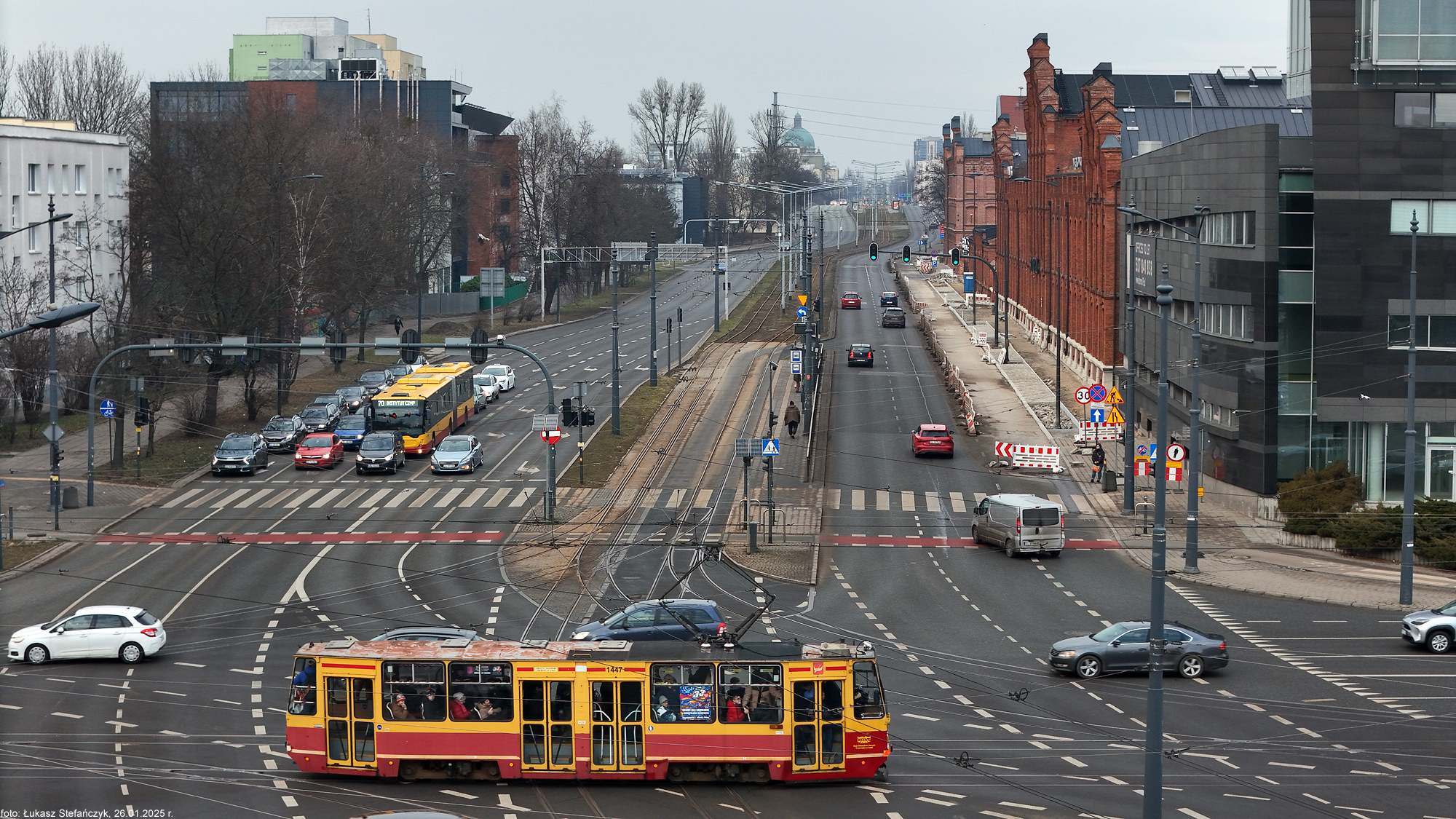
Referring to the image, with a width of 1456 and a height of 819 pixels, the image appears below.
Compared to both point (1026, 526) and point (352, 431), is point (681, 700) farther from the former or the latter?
point (352, 431)

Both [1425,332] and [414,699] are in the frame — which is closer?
[414,699]

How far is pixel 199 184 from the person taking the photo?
242 ft

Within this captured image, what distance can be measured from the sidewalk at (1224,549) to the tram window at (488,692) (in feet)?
79.1

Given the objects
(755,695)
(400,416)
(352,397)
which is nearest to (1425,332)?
(755,695)

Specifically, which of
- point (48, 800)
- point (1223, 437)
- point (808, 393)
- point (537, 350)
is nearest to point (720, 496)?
point (808, 393)

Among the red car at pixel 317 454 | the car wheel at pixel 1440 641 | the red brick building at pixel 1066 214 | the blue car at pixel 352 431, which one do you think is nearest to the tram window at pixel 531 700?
the car wheel at pixel 1440 641

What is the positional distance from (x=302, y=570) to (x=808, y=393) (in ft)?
93.5

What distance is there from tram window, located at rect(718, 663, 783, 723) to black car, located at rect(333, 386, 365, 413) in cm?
4979

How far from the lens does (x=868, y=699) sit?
23938 mm

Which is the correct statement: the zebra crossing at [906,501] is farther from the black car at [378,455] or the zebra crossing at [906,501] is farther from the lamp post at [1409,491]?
the black car at [378,455]

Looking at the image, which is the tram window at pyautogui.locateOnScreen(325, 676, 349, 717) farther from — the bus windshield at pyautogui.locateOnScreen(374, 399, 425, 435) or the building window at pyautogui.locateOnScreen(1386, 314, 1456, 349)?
the bus windshield at pyautogui.locateOnScreen(374, 399, 425, 435)

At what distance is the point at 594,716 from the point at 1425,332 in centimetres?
3564

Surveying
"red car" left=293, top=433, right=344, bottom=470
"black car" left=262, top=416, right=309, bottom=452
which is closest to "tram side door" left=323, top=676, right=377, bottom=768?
"red car" left=293, top=433, right=344, bottom=470

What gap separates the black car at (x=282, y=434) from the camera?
6281 cm
